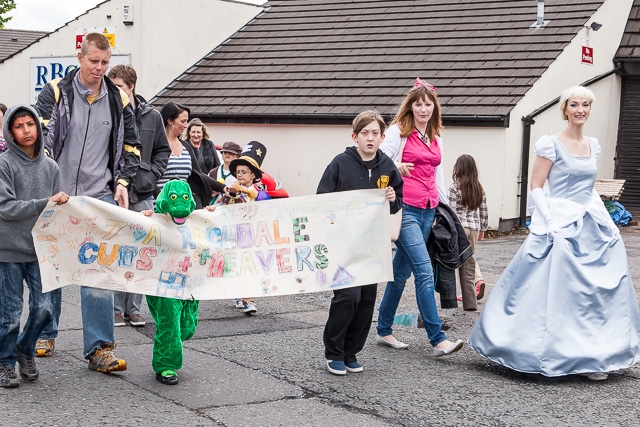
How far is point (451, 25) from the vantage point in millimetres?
19531

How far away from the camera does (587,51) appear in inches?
705

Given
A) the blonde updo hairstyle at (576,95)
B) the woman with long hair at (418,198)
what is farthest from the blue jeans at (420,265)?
the blonde updo hairstyle at (576,95)

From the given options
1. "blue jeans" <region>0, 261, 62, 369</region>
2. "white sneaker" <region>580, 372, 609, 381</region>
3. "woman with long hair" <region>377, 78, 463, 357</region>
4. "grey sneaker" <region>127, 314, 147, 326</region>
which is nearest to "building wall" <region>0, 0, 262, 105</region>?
"grey sneaker" <region>127, 314, 147, 326</region>

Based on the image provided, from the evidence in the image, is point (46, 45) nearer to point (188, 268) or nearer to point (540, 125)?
point (540, 125)

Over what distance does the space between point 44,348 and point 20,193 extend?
1.42m

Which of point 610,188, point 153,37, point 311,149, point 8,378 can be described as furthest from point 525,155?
point 8,378

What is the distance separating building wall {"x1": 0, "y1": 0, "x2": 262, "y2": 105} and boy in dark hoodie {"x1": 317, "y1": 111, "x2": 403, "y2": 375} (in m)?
15.1

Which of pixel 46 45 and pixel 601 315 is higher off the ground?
pixel 46 45

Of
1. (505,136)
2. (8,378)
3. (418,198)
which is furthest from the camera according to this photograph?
(505,136)

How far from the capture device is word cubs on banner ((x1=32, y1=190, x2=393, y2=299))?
19.9 ft

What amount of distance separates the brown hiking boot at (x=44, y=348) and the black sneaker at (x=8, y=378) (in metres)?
0.85

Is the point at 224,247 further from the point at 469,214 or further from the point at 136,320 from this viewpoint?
the point at 469,214

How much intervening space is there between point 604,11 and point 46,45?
12.3m

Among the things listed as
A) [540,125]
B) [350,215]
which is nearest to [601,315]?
[350,215]
